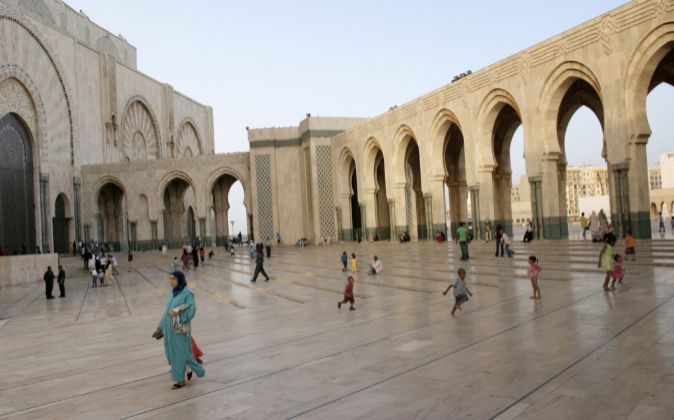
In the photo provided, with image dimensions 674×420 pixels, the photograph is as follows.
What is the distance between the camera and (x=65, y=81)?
30.2 m

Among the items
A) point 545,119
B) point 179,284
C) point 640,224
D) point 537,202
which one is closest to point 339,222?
point 537,202

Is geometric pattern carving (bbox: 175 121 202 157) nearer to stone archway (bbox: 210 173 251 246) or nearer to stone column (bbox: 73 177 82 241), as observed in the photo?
stone archway (bbox: 210 173 251 246)

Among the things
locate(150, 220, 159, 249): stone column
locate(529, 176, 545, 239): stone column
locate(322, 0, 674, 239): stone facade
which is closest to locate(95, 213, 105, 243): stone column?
locate(150, 220, 159, 249): stone column

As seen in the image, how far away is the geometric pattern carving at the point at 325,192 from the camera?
30.9m

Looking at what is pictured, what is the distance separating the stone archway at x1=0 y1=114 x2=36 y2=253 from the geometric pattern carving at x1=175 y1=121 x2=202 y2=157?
16.7 m

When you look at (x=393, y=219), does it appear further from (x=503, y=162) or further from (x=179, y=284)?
(x=179, y=284)

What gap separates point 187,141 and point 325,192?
64.8 ft

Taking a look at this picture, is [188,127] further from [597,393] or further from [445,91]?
[597,393]

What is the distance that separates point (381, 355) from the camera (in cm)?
531

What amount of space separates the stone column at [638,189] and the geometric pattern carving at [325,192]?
17.8 metres

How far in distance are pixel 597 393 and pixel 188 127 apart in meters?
46.1

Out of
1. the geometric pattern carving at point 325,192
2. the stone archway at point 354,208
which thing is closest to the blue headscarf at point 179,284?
the stone archway at point 354,208

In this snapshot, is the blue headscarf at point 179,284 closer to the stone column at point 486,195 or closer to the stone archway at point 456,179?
the stone column at point 486,195

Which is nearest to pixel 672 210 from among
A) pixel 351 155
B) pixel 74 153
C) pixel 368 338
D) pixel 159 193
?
pixel 351 155
